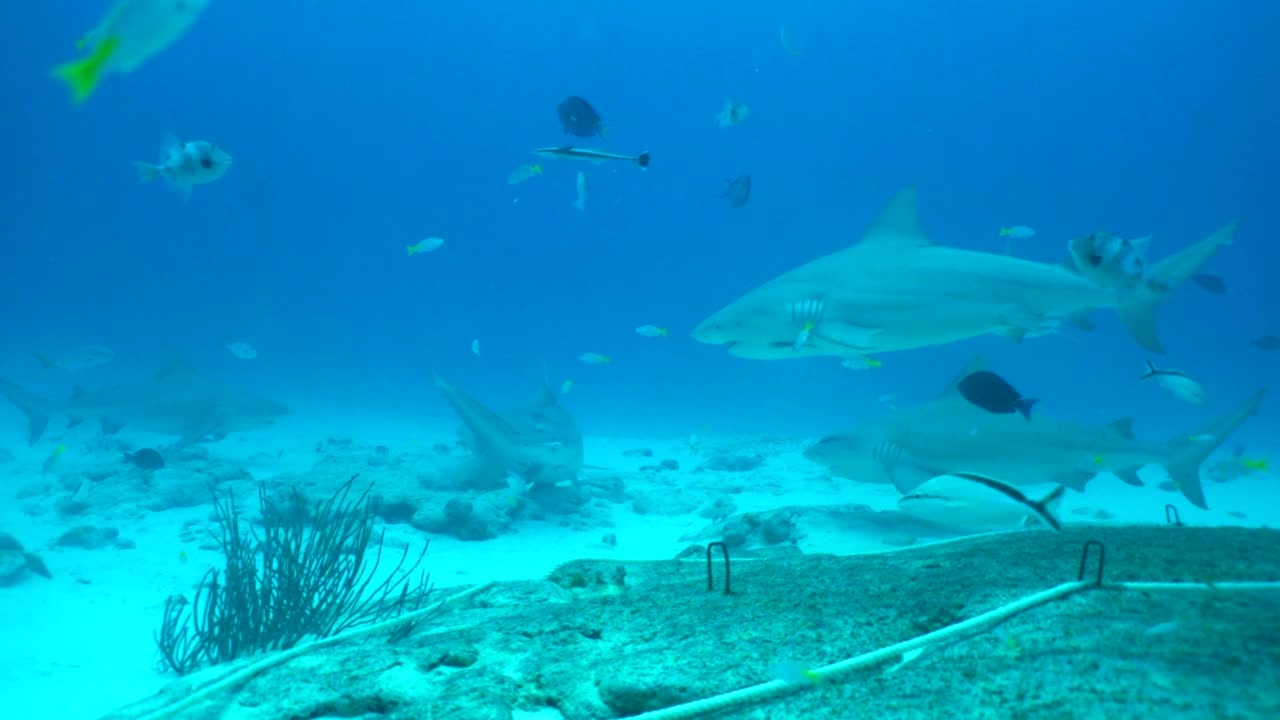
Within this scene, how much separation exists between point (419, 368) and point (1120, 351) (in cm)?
4729

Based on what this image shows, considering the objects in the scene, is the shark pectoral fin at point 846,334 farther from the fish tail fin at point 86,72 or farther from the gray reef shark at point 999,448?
the fish tail fin at point 86,72

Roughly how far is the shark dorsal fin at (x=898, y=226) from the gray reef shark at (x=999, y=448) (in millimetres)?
2044

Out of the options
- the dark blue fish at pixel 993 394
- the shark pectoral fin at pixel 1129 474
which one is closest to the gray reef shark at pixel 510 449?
the dark blue fish at pixel 993 394

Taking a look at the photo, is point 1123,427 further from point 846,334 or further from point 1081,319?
point 846,334

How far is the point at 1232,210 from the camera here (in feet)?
156

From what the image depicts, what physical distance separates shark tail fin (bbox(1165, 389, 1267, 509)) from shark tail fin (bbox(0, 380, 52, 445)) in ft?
60.7

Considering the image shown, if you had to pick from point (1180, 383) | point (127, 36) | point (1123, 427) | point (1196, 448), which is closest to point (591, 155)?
point (127, 36)

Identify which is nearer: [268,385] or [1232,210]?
[268,385]

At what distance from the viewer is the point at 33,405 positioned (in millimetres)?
12688

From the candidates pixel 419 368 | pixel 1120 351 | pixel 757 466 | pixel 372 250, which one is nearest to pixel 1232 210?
pixel 1120 351

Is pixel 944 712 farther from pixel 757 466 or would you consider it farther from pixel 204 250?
pixel 204 250

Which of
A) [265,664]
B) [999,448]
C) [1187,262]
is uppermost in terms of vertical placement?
[1187,262]

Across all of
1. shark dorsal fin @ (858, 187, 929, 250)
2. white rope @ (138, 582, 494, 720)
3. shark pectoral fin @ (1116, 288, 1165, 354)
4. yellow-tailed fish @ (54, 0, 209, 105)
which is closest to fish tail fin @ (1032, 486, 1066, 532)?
white rope @ (138, 582, 494, 720)

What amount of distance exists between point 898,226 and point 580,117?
424 centimetres
